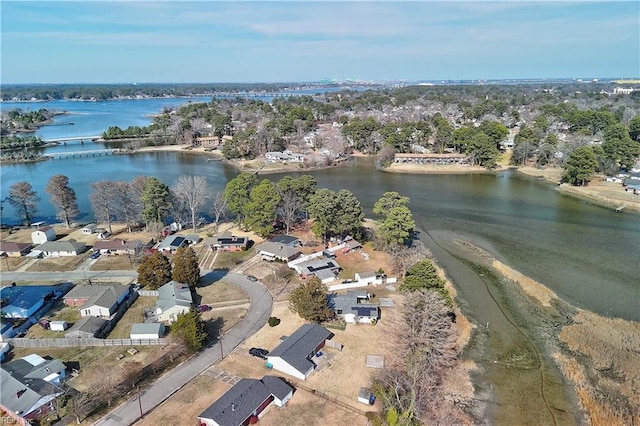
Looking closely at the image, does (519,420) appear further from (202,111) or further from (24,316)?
(202,111)

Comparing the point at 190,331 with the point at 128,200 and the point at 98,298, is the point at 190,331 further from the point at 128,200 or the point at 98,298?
the point at 128,200

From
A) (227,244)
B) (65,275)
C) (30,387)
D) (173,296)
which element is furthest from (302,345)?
(65,275)

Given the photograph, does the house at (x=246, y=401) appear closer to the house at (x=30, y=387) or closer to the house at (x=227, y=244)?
the house at (x=30, y=387)

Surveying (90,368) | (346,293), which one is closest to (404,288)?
(346,293)

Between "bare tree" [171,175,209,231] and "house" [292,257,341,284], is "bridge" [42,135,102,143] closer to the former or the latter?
"bare tree" [171,175,209,231]

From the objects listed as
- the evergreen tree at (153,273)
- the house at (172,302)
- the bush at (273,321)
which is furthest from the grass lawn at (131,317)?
the bush at (273,321)

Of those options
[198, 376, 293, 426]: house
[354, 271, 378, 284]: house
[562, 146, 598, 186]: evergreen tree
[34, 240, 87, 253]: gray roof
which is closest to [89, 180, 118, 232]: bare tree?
[34, 240, 87, 253]: gray roof
